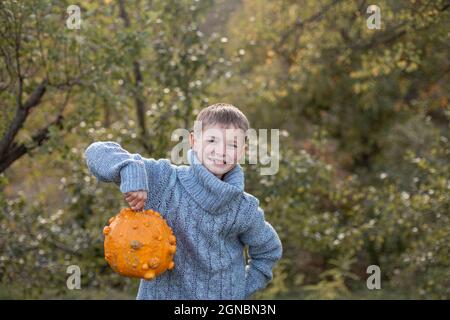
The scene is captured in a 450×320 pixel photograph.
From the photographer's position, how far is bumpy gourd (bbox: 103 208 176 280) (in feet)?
8.75

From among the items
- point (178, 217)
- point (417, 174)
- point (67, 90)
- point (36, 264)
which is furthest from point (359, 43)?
point (178, 217)

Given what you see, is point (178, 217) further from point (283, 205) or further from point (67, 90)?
point (283, 205)

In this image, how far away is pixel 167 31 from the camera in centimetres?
575

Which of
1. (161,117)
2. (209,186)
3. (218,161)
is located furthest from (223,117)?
(161,117)

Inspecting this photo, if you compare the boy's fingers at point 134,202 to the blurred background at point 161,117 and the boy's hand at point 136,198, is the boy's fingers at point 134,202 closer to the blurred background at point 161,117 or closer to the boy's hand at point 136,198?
the boy's hand at point 136,198

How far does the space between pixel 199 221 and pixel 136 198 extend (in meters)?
0.30

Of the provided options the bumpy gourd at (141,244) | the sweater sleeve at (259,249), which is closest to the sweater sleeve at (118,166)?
the bumpy gourd at (141,244)

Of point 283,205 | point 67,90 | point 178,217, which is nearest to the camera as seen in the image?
point 178,217

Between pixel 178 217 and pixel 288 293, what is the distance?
3968mm

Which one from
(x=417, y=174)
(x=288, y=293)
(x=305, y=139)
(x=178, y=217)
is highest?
(x=305, y=139)

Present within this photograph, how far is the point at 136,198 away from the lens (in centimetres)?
261

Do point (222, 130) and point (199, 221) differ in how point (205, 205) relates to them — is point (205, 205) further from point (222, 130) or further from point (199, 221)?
point (222, 130)

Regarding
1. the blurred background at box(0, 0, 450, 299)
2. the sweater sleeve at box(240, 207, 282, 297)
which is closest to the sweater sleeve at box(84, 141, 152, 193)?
the sweater sleeve at box(240, 207, 282, 297)

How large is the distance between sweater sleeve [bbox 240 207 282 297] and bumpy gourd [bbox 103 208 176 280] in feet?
1.21
